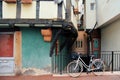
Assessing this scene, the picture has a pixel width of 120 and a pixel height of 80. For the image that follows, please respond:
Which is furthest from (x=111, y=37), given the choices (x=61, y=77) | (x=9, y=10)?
(x=9, y=10)

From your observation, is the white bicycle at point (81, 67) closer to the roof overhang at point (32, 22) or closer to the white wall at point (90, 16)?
the roof overhang at point (32, 22)

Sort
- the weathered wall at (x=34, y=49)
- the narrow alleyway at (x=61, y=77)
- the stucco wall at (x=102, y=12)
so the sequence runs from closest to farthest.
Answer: the narrow alleyway at (x=61, y=77), the weathered wall at (x=34, y=49), the stucco wall at (x=102, y=12)

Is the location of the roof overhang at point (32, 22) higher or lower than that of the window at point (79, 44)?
higher

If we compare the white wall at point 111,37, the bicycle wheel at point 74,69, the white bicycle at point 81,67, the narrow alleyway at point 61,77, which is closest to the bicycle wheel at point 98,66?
the white bicycle at point 81,67

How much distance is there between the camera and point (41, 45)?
43.7 ft

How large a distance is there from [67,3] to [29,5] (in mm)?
1889

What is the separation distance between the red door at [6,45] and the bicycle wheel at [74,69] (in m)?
3.06

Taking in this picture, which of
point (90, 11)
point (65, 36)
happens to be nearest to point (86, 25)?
point (90, 11)

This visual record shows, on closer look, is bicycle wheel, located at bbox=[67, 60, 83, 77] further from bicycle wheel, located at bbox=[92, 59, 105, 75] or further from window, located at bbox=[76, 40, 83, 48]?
window, located at bbox=[76, 40, 83, 48]

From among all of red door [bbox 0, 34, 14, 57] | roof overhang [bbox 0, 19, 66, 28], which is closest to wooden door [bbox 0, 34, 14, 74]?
red door [bbox 0, 34, 14, 57]

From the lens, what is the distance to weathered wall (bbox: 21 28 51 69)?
13.3 m

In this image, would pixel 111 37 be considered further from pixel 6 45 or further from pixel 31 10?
pixel 6 45

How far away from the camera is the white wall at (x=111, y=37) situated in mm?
16655

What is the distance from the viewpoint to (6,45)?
13.5m
